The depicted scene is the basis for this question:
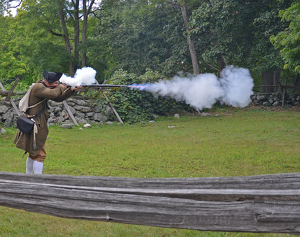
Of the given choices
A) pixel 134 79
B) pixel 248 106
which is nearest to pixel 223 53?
pixel 248 106

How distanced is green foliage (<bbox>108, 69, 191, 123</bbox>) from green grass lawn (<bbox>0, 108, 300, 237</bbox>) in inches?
76.3

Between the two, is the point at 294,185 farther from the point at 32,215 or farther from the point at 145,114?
the point at 145,114

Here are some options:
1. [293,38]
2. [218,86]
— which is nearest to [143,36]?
[218,86]

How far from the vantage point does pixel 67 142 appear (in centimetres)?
1206

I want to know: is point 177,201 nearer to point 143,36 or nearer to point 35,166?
point 35,166

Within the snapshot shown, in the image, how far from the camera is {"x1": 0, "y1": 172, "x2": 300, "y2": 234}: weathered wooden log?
2426mm

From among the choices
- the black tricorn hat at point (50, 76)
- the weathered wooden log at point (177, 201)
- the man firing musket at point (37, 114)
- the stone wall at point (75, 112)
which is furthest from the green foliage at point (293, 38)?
the weathered wooden log at point (177, 201)

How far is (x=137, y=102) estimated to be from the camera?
1942 cm

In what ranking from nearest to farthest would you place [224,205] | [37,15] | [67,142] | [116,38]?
1. [224,205]
2. [67,142]
3. [37,15]
4. [116,38]

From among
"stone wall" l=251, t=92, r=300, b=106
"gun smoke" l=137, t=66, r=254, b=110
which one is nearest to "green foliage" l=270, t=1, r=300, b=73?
"gun smoke" l=137, t=66, r=254, b=110

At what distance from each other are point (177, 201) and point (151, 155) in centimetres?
705

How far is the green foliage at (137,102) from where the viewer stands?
60.1 feet

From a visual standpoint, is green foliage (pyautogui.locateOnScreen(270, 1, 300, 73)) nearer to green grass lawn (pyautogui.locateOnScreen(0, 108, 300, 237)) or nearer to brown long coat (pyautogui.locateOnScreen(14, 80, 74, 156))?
green grass lawn (pyautogui.locateOnScreen(0, 108, 300, 237))

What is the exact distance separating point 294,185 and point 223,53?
63.3ft
